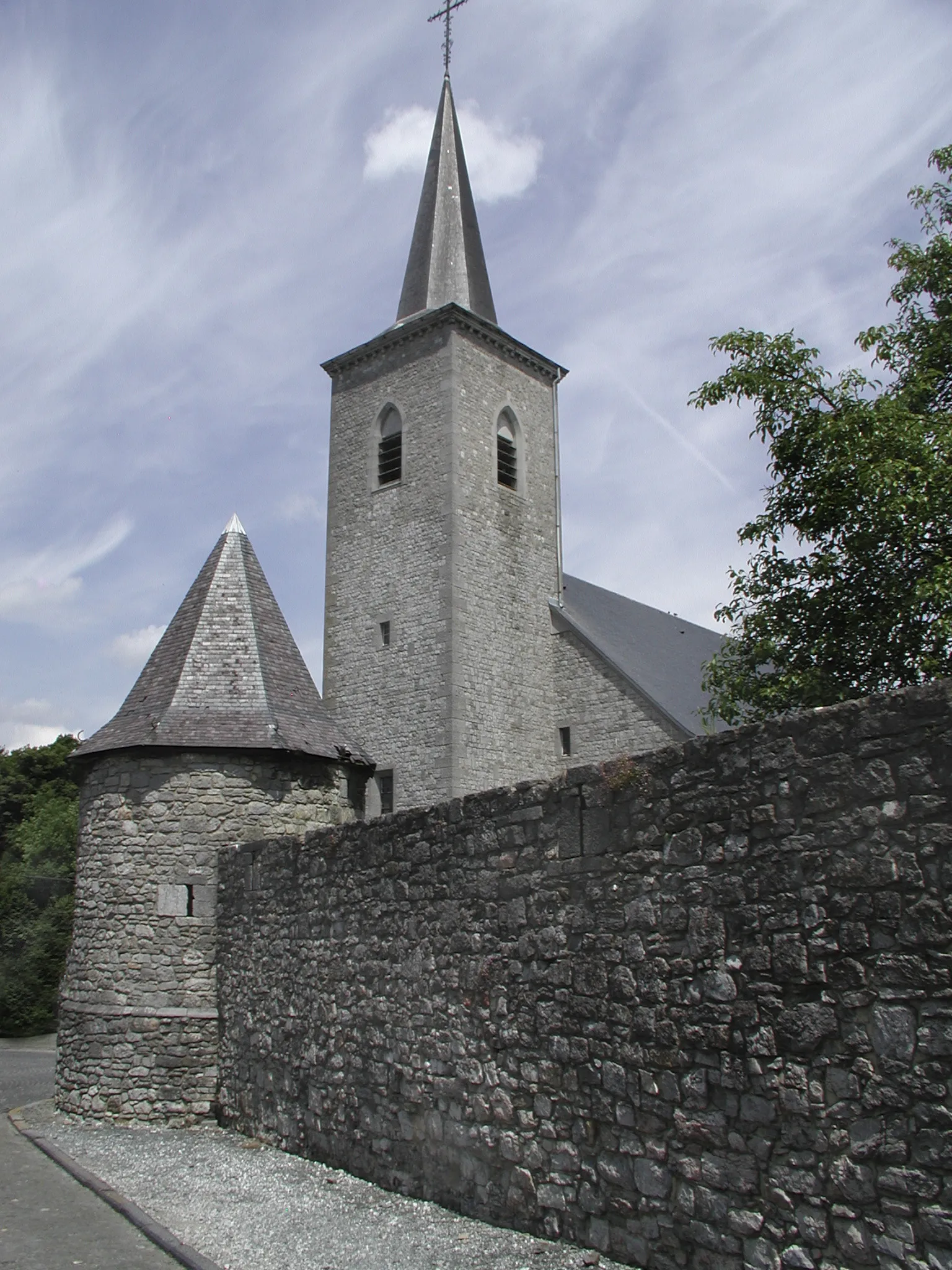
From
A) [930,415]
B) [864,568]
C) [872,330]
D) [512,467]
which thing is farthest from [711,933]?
[512,467]

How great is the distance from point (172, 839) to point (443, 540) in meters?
10.8

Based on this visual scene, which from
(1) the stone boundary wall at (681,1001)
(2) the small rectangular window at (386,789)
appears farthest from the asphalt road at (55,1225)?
(2) the small rectangular window at (386,789)

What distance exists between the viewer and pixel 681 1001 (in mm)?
4730

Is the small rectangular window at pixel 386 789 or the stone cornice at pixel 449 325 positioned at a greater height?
the stone cornice at pixel 449 325

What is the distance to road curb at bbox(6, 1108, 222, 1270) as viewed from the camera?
5.53 meters

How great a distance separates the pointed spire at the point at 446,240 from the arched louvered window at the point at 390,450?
2.45 metres

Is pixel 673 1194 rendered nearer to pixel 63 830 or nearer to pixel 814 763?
pixel 814 763

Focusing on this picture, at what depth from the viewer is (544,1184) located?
17.6 feet

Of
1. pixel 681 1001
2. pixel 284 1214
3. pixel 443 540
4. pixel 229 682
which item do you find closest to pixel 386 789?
pixel 443 540

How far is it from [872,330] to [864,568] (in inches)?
94.1

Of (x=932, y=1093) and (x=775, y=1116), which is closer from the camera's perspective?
(x=932, y=1093)

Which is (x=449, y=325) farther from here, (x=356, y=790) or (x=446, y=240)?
(x=356, y=790)

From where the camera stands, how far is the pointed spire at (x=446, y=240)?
22406mm

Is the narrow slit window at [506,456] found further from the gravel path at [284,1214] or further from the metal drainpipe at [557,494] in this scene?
the gravel path at [284,1214]
